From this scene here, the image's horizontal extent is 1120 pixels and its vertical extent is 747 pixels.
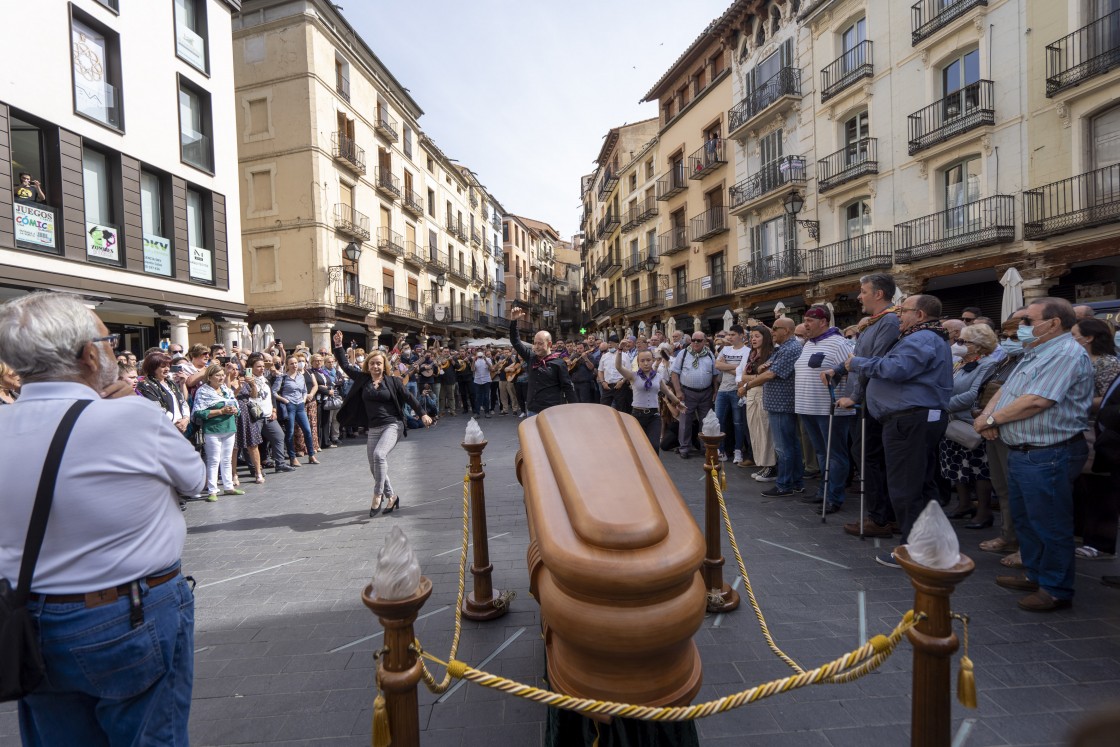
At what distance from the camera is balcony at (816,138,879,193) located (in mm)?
18625

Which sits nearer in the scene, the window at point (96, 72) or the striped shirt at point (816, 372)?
the striped shirt at point (816, 372)

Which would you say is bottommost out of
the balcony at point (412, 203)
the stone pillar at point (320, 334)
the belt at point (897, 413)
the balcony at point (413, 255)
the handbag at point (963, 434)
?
the handbag at point (963, 434)

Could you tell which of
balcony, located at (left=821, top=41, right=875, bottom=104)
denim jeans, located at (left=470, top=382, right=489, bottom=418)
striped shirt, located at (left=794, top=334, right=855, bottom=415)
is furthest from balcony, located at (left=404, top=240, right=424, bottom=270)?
striped shirt, located at (left=794, top=334, right=855, bottom=415)

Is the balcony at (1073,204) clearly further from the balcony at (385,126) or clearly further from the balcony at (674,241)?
the balcony at (385,126)

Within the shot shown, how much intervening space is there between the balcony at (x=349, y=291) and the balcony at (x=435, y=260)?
7481 mm

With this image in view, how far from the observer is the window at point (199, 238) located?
52.0 ft

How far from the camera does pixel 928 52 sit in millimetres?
16641

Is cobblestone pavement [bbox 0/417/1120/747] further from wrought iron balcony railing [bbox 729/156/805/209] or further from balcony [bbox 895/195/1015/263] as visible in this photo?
wrought iron balcony railing [bbox 729/156/805/209]

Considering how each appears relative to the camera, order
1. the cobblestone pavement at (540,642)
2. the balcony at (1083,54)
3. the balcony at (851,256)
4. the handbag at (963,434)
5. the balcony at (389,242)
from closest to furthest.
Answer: the cobblestone pavement at (540,642)
the handbag at (963,434)
the balcony at (1083,54)
the balcony at (851,256)
the balcony at (389,242)

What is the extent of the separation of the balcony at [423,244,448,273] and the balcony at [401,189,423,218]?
2329 millimetres

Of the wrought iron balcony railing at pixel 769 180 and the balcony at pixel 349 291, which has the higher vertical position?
the wrought iron balcony railing at pixel 769 180

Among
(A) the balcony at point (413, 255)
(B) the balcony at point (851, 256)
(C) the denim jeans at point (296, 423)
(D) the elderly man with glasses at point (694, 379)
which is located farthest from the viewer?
(A) the balcony at point (413, 255)

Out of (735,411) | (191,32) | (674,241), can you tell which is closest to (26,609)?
(735,411)

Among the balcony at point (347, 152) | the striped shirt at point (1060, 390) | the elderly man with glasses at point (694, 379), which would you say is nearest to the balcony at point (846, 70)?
the elderly man with glasses at point (694, 379)
